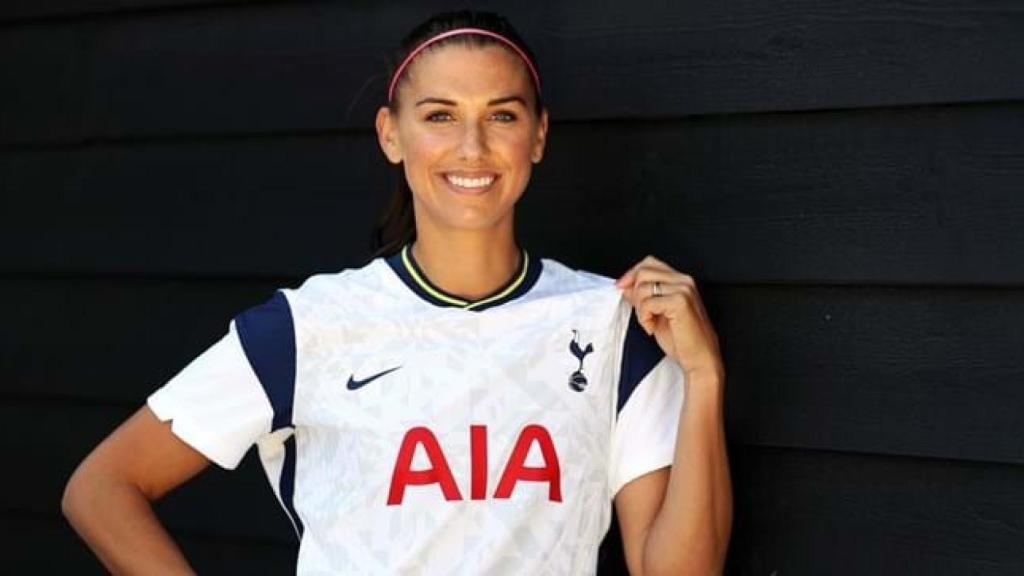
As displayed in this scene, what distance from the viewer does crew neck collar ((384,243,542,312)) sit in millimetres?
2404

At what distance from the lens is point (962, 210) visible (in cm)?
228

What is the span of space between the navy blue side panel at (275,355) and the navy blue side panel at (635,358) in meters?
0.46

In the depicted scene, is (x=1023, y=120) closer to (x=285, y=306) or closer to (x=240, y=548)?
(x=285, y=306)

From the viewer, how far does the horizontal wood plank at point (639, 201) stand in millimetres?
2289

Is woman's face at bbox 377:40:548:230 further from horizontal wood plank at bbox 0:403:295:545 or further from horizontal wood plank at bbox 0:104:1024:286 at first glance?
horizontal wood plank at bbox 0:403:295:545

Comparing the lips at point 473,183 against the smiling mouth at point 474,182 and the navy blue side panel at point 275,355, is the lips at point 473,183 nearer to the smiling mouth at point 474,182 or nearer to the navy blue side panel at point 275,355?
the smiling mouth at point 474,182

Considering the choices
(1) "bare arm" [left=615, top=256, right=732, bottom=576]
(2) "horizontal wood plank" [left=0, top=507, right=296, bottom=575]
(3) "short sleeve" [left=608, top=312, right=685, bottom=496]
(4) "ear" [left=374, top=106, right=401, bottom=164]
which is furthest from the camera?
(2) "horizontal wood plank" [left=0, top=507, right=296, bottom=575]

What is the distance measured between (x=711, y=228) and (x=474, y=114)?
1.41ft

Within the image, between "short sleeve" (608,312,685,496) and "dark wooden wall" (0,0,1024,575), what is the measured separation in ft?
0.62

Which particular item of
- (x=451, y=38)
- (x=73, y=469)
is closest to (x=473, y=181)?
(x=451, y=38)

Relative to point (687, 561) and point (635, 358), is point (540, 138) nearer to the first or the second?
point (635, 358)

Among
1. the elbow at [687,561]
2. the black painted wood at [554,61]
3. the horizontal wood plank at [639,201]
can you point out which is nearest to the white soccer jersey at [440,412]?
the elbow at [687,561]

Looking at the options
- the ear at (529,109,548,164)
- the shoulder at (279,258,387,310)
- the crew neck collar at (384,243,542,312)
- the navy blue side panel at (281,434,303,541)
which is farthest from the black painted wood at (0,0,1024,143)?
the navy blue side panel at (281,434,303,541)

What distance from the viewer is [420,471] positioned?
228 cm
